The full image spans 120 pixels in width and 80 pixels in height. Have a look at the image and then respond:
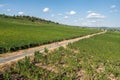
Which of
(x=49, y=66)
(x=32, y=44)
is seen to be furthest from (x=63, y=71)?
(x=32, y=44)

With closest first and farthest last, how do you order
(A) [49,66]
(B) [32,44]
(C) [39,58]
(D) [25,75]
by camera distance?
(D) [25,75] < (A) [49,66] < (C) [39,58] < (B) [32,44]

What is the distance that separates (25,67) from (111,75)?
8.70 metres

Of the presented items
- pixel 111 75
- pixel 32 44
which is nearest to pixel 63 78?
pixel 111 75

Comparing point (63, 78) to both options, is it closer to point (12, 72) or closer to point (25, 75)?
point (25, 75)

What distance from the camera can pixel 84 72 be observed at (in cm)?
2052

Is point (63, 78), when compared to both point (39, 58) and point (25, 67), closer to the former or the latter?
point (25, 67)

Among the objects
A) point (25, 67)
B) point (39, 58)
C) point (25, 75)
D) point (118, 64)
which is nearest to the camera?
point (25, 75)

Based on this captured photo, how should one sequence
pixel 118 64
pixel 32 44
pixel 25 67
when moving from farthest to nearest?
pixel 32 44 < pixel 118 64 < pixel 25 67

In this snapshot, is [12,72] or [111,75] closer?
[12,72]

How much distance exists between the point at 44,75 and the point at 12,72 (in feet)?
9.18

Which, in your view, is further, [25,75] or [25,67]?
[25,67]

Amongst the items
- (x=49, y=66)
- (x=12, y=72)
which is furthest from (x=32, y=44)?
(x=12, y=72)

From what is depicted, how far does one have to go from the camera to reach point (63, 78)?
56.5 feet

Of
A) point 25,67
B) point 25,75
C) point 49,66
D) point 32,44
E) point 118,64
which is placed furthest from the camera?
point 32,44
